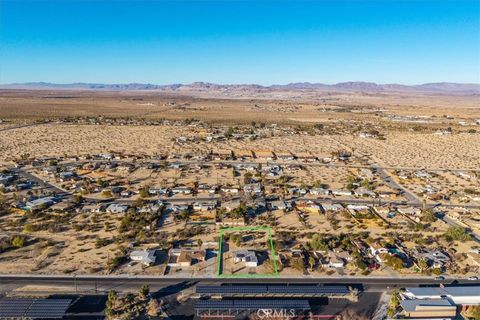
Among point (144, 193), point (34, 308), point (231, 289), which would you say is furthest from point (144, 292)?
point (144, 193)

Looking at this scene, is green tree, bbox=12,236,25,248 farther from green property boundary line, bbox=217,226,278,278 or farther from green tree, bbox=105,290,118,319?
green property boundary line, bbox=217,226,278,278

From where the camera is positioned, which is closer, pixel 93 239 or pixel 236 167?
pixel 93 239

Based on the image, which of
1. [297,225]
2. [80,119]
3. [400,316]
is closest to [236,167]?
[297,225]

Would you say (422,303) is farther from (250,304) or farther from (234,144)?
(234,144)

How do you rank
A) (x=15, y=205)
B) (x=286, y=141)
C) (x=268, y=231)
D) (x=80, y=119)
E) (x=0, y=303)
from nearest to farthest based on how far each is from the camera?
(x=0, y=303)
(x=268, y=231)
(x=15, y=205)
(x=286, y=141)
(x=80, y=119)

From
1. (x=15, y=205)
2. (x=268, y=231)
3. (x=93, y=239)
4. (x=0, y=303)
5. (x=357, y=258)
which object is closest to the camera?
(x=0, y=303)

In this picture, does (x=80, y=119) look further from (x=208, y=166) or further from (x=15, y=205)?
(x=15, y=205)

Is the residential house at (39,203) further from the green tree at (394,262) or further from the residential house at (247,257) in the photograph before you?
the green tree at (394,262)
